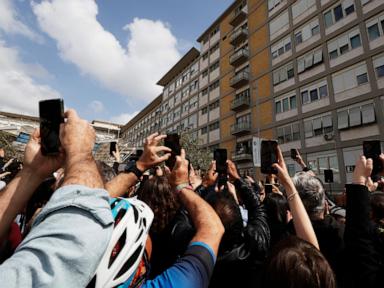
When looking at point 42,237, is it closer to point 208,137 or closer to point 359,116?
point 359,116

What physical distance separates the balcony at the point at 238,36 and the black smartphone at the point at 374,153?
2832 centimetres

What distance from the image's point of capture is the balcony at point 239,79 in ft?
87.5

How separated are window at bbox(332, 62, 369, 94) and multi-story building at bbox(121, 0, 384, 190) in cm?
6

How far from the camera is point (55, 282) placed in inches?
23.1

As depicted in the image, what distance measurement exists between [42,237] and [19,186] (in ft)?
2.00

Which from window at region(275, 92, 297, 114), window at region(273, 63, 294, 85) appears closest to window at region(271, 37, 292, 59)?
window at region(273, 63, 294, 85)

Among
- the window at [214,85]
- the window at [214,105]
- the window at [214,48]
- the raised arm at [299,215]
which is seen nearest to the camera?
the raised arm at [299,215]

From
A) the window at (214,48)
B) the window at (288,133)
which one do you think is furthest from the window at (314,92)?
the window at (214,48)

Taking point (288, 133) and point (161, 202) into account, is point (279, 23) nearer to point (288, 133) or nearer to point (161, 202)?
point (288, 133)

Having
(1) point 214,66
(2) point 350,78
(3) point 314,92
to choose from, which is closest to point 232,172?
(2) point 350,78

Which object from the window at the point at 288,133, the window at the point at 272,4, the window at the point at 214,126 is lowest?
the window at the point at 288,133

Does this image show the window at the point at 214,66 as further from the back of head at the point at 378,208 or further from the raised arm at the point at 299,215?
the raised arm at the point at 299,215

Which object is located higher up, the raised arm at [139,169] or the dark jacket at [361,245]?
the raised arm at [139,169]

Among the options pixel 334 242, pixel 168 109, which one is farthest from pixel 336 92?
pixel 168 109
